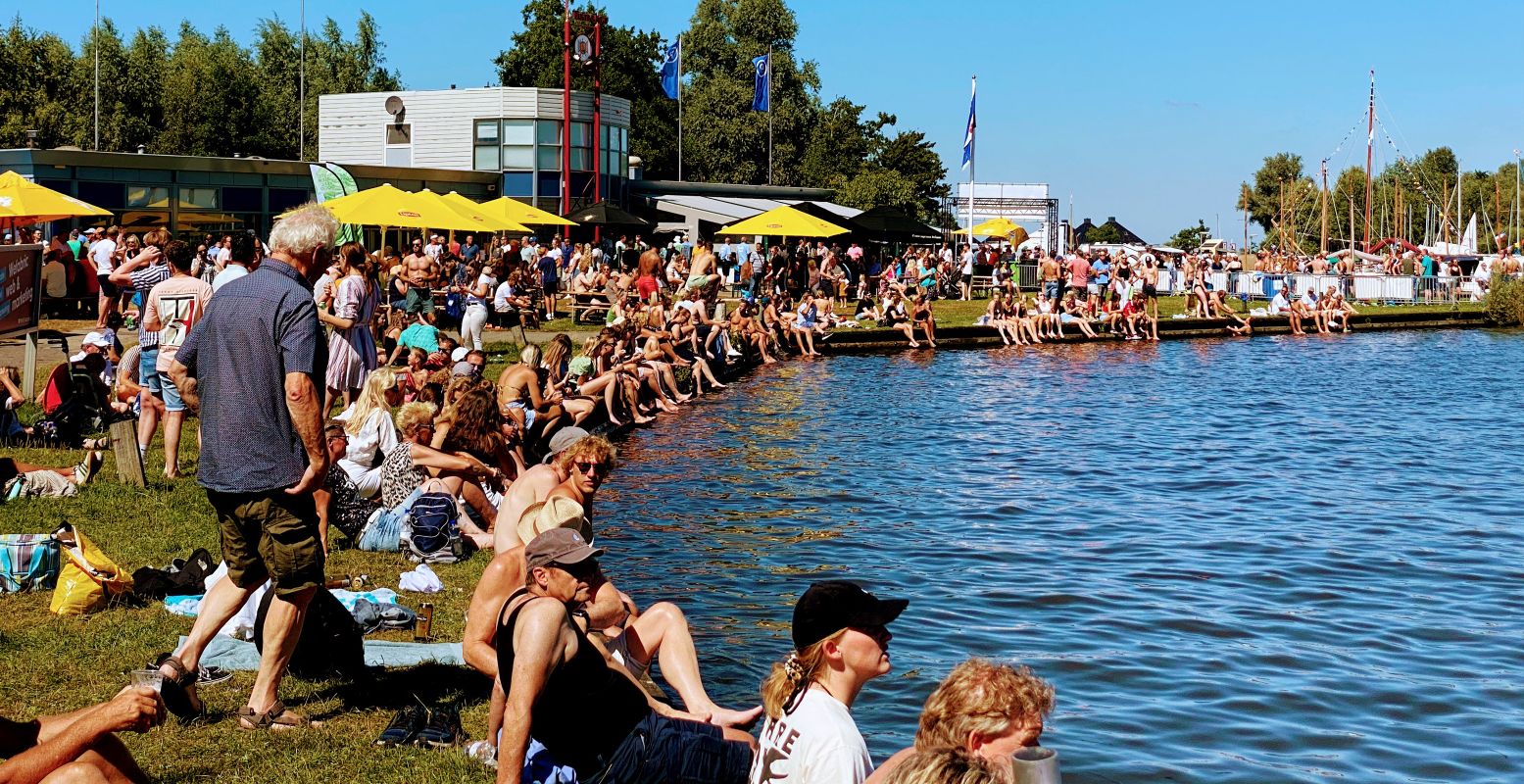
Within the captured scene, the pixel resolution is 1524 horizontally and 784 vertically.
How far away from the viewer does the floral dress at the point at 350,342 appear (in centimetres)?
1357

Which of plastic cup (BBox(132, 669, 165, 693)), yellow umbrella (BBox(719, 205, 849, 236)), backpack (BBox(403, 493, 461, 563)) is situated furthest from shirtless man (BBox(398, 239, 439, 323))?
plastic cup (BBox(132, 669, 165, 693))

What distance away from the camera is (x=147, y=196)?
35.5 m

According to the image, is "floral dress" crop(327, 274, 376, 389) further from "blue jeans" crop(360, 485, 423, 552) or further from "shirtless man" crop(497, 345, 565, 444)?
"blue jeans" crop(360, 485, 423, 552)

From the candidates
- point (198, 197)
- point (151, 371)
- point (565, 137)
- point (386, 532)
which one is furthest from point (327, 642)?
point (565, 137)

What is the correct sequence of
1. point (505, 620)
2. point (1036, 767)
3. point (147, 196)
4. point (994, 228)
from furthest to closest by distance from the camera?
point (994, 228)
point (147, 196)
point (505, 620)
point (1036, 767)

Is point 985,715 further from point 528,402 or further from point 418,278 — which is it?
point 418,278

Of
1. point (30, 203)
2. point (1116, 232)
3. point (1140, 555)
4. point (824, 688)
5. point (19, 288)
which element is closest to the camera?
point (824, 688)

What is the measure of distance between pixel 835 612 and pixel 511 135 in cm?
4272

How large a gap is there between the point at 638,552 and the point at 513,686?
21.6ft

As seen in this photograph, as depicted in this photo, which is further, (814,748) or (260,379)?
(260,379)

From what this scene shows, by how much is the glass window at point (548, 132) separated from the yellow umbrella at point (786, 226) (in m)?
10.1

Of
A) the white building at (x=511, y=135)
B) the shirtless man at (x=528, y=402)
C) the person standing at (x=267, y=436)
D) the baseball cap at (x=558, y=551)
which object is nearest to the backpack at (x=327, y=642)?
the person standing at (x=267, y=436)

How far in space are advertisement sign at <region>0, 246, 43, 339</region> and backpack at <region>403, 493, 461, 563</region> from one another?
24.1ft

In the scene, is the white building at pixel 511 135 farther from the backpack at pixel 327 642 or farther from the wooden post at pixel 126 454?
the backpack at pixel 327 642
